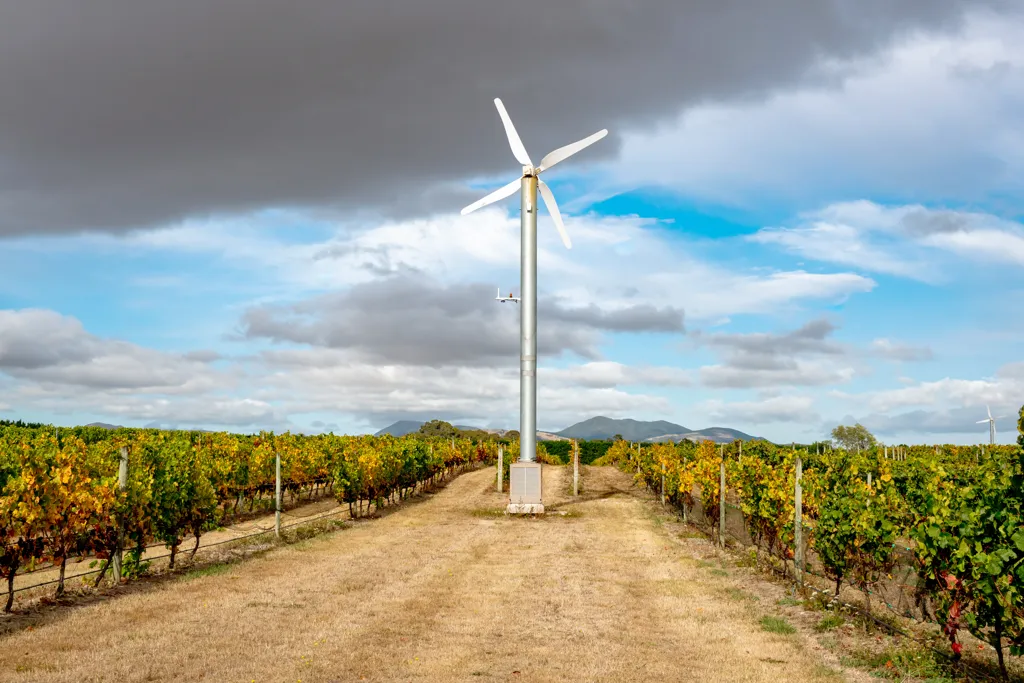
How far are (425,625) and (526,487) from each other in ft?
56.4

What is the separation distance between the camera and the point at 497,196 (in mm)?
34000

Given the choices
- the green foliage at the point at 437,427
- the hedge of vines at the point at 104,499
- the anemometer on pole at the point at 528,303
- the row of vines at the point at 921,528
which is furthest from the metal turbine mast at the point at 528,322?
the green foliage at the point at 437,427

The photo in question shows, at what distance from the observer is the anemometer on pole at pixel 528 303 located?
96.0ft

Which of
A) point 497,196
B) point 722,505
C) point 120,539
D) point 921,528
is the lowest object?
point 120,539

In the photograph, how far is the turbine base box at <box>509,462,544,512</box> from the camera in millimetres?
29188

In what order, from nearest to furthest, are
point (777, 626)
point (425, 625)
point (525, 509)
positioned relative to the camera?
point (425, 625)
point (777, 626)
point (525, 509)

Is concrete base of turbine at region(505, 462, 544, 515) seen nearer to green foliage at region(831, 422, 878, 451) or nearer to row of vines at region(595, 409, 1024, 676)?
row of vines at region(595, 409, 1024, 676)

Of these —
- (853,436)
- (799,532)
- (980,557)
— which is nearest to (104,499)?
(799,532)

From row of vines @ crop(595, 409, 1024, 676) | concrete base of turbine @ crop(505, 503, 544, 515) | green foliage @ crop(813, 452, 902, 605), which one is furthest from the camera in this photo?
concrete base of turbine @ crop(505, 503, 544, 515)

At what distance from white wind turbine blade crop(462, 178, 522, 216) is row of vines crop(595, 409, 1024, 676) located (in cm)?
1618

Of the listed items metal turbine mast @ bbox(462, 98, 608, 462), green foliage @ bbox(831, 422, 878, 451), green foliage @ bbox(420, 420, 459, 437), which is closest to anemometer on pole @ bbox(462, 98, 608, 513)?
metal turbine mast @ bbox(462, 98, 608, 462)

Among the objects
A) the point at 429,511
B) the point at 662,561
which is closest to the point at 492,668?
the point at 662,561

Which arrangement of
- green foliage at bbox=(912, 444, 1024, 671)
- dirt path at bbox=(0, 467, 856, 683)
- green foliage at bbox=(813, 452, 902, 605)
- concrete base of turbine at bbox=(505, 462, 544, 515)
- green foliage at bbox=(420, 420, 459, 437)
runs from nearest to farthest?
green foliage at bbox=(912, 444, 1024, 671)
dirt path at bbox=(0, 467, 856, 683)
green foliage at bbox=(813, 452, 902, 605)
concrete base of turbine at bbox=(505, 462, 544, 515)
green foliage at bbox=(420, 420, 459, 437)

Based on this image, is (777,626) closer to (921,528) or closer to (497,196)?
(921,528)
